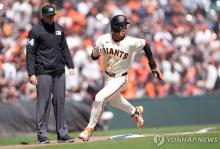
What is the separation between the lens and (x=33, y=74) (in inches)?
417

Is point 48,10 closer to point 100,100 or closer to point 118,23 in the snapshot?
point 118,23

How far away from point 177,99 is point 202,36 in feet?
12.0

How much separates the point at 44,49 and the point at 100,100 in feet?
4.17

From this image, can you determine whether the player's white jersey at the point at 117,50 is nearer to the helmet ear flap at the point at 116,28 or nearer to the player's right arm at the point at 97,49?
the player's right arm at the point at 97,49

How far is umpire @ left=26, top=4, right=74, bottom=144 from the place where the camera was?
10711mm

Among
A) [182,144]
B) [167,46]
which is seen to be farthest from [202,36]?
[182,144]

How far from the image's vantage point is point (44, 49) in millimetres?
10797

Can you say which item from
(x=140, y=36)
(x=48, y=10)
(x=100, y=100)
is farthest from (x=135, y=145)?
(x=140, y=36)

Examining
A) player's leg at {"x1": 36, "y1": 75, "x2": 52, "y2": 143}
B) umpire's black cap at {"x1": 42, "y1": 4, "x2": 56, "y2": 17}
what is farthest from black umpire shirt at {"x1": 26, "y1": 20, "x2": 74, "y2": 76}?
umpire's black cap at {"x1": 42, "y1": 4, "x2": 56, "y2": 17}

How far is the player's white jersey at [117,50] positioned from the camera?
1097 centimetres

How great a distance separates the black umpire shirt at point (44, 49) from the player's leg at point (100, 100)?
833 mm

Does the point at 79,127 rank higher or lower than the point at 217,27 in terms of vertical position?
lower

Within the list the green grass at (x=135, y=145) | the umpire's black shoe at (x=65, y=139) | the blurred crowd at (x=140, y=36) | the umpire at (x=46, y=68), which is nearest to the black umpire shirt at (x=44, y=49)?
the umpire at (x=46, y=68)

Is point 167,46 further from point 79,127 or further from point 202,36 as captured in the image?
point 79,127
